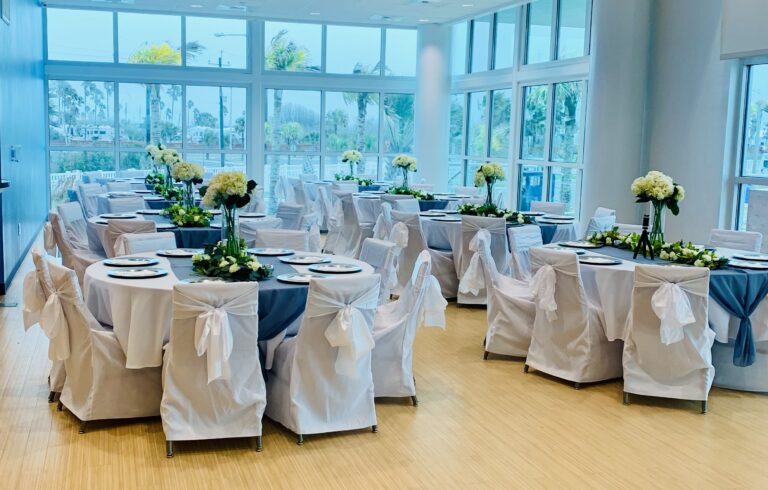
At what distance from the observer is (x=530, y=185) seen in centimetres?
1402

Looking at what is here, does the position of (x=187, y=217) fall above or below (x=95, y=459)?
above

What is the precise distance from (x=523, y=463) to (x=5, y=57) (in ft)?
26.1

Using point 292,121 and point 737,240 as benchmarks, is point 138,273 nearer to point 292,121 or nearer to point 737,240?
point 737,240

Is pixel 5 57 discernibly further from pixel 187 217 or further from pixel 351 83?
pixel 351 83

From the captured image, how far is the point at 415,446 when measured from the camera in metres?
4.76

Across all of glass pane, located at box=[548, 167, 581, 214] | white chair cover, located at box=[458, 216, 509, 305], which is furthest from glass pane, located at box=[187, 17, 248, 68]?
white chair cover, located at box=[458, 216, 509, 305]

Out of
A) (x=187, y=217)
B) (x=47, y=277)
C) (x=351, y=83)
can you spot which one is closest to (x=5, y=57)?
(x=187, y=217)

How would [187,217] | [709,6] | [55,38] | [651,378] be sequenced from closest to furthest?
[651,378] < [187,217] < [709,6] < [55,38]

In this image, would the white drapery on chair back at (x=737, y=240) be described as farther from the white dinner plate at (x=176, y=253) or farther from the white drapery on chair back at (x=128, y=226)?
the white drapery on chair back at (x=128, y=226)

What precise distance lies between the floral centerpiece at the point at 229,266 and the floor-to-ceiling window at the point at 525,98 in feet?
26.6

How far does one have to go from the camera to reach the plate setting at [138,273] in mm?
4996

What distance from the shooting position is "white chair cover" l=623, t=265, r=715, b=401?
17.4 feet

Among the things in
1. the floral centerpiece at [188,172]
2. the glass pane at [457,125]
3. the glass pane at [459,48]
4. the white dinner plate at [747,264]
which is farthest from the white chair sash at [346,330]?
the glass pane at [459,48]

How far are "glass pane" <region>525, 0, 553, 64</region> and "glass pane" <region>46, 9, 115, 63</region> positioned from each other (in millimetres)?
7980
